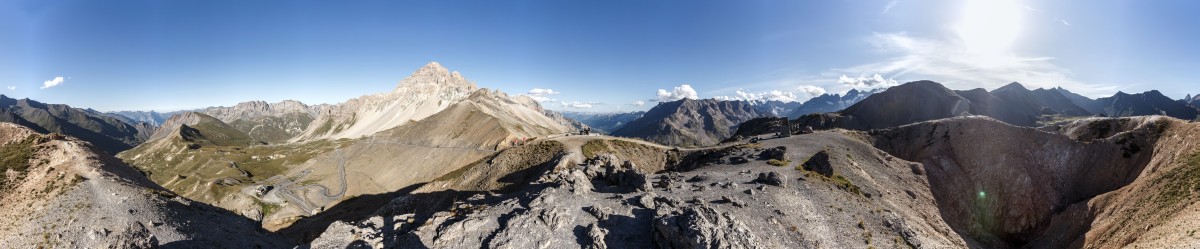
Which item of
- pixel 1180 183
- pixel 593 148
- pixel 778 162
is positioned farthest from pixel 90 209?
pixel 1180 183

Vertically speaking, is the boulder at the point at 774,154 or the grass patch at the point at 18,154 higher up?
the grass patch at the point at 18,154

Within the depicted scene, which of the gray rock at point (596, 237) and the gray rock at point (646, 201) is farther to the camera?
the gray rock at point (646, 201)

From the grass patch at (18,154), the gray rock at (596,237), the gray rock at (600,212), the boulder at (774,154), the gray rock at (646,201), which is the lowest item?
the gray rock at (596,237)

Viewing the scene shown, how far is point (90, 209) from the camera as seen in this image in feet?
181

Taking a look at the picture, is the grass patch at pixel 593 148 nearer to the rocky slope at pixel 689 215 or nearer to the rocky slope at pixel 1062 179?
the rocky slope at pixel 689 215

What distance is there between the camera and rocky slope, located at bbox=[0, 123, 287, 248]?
50088 mm

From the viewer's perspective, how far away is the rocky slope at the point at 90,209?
164 feet

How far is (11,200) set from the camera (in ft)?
183

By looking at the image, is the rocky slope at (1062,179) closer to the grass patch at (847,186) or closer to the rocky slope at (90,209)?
the grass patch at (847,186)

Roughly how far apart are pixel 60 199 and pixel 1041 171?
15883cm

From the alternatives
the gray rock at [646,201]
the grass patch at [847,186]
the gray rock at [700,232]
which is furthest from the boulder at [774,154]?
the gray rock at [700,232]

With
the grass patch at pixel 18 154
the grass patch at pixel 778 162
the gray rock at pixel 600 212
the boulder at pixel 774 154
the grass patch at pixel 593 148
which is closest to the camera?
the gray rock at pixel 600 212

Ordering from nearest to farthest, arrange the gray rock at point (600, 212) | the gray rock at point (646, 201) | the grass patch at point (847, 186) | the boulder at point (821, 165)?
the gray rock at point (600, 212), the gray rock at point (646, 201), the grass patch at point (847, 186), the boulder at point (821, 165)

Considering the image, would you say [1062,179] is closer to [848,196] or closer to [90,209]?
[848,196]
